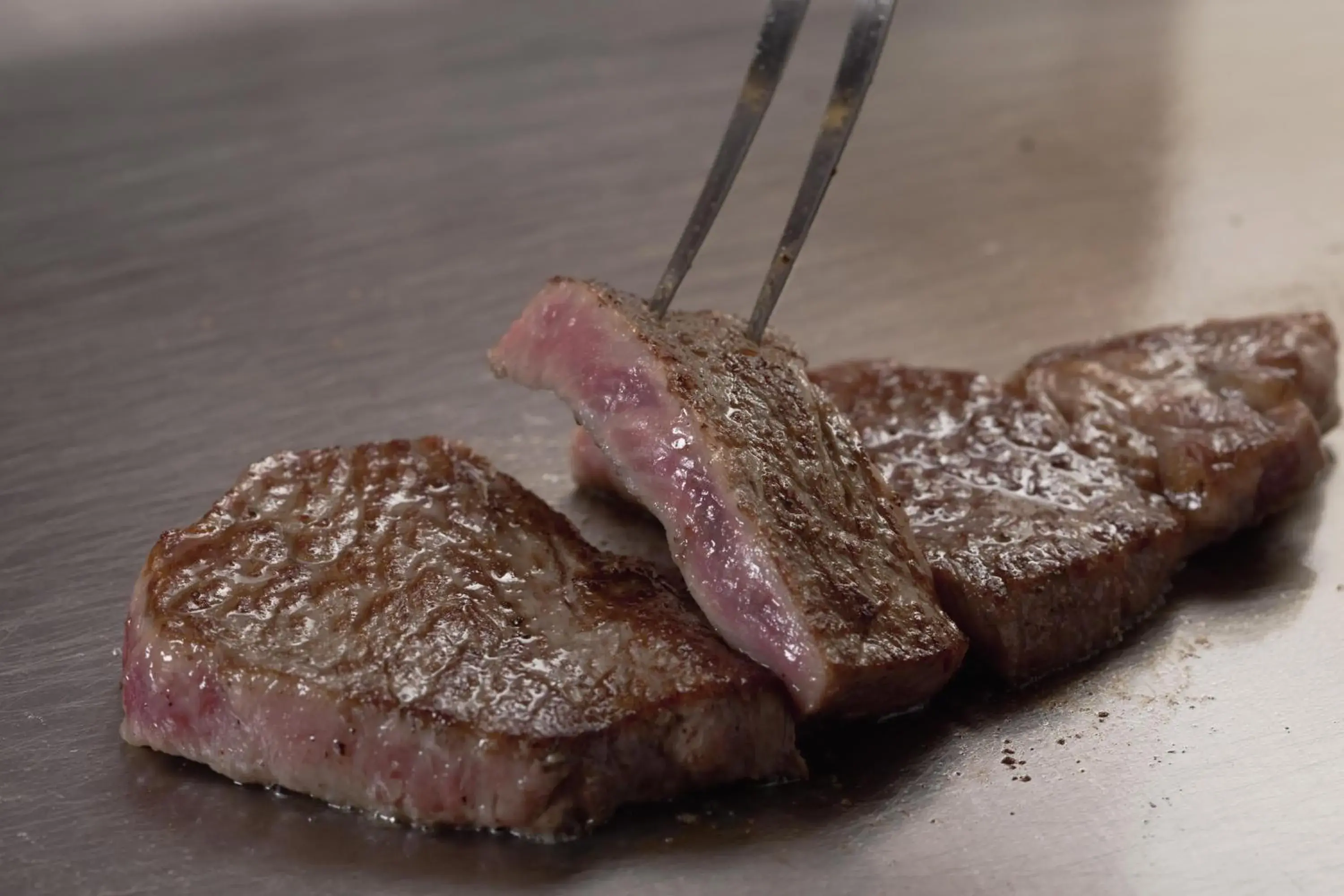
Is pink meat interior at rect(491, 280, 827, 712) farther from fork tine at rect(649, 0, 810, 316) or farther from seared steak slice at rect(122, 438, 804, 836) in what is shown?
fork tine at rect(649, 0, 810, 316)

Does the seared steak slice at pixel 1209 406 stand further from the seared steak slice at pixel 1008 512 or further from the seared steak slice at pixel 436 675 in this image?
the seared steak slice at pixel 436 675

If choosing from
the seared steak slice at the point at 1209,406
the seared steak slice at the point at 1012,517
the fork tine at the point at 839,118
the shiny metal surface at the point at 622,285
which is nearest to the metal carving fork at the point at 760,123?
the fork tine at the point at 839,118

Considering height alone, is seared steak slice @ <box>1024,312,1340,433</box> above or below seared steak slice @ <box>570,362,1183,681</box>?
above

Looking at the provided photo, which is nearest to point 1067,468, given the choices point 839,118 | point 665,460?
point 839,118

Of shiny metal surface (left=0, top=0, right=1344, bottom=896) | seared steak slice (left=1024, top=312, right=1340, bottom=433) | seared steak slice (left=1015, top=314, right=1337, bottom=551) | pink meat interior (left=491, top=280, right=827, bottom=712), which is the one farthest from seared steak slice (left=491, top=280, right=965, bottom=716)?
seared steak slice (left=1024, top=312, right=1340, bottom=433)

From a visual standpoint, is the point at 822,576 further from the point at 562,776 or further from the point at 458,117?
the point at 458,117

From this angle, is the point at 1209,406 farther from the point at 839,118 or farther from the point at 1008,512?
the point at 839,118

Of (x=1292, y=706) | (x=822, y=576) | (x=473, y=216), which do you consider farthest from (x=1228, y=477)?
(x=473, y=216)
